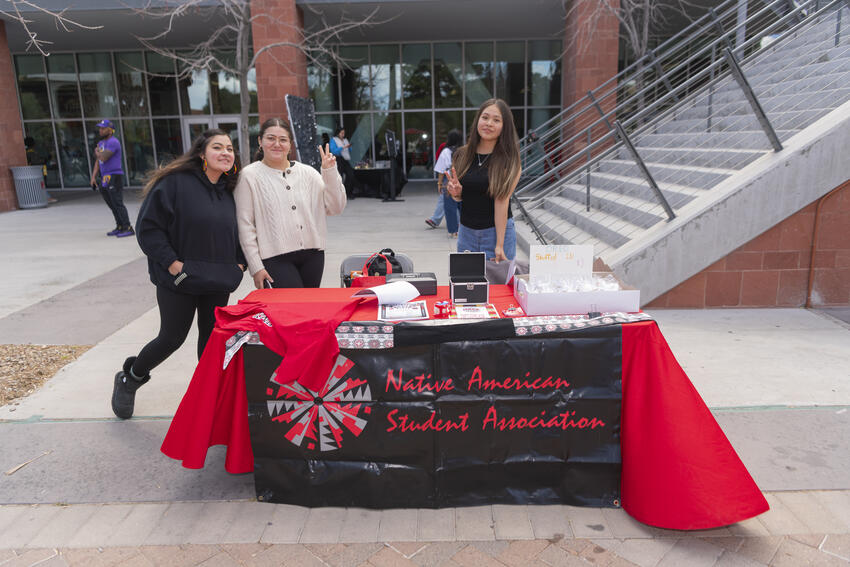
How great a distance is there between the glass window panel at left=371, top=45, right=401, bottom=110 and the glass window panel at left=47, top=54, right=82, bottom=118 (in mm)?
9832

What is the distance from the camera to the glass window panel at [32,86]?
20.2m

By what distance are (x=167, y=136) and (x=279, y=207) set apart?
19.3 m

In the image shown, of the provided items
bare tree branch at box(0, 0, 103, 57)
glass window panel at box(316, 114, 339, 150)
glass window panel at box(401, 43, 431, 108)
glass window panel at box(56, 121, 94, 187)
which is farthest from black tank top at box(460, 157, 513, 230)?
glass window panel at box(56, 121, 94, 187)

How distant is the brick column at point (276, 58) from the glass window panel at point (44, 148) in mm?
10588

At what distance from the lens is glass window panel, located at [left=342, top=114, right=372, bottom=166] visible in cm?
1997

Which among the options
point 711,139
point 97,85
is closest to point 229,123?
point 97,85

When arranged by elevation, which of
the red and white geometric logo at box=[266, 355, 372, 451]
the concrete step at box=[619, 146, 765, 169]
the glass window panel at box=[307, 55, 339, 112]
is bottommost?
the red and white geometric logo at box=[266, 355, 372, 451]

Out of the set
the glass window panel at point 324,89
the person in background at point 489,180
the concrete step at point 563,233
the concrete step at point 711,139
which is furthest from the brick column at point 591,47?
the person in background at point 489,180

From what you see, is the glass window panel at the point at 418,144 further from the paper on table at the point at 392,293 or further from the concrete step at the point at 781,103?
the paper on table at the point at 392,293

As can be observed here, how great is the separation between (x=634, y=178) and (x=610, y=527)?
626 cm

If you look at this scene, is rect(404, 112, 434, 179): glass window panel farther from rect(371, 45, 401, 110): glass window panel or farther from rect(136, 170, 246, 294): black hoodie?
rect(136, 170, 246, 294): black hoodie

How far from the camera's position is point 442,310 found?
9.71ft

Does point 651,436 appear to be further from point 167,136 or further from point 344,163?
point 167,136

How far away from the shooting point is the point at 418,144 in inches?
795
